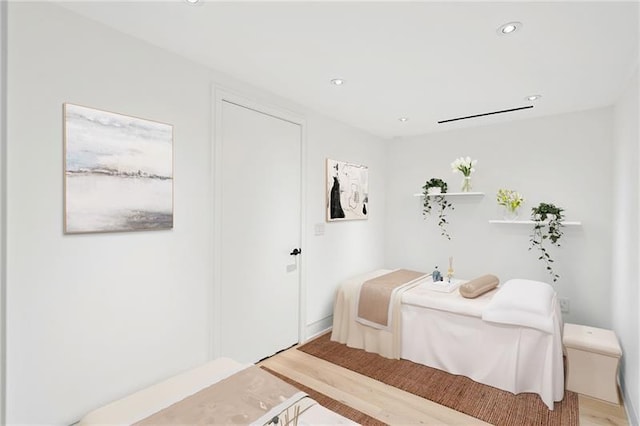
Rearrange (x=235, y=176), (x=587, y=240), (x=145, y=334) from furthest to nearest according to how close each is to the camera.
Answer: (x=587, y=240)
(x=235, y=176)
(x=145, y=334)

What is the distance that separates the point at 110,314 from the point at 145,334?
0.27m

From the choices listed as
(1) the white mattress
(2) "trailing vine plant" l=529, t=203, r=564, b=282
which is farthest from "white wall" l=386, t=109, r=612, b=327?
(1) the white mattress

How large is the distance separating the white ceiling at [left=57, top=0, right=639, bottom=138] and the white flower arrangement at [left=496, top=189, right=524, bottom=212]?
1.07 metres

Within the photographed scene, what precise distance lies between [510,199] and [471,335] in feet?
5.87

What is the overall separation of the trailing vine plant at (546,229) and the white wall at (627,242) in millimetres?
472

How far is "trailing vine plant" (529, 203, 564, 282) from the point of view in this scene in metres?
3.38

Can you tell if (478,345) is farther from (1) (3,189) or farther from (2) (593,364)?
(1) (3,189)

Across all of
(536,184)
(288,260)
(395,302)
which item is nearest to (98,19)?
(288,260)

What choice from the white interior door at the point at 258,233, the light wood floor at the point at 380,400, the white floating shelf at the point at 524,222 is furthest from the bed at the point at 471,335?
the white floating shelf at the point at 524,222

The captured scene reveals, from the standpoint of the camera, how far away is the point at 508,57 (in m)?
2.15

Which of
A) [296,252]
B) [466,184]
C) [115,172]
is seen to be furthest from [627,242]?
[115,172]

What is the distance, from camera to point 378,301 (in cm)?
321

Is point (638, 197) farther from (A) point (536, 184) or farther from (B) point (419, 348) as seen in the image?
(B) point (419, 348)

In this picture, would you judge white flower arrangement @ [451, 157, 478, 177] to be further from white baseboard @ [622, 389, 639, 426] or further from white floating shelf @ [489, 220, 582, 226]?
white baseboard @ [622, 389, 639, 426]
